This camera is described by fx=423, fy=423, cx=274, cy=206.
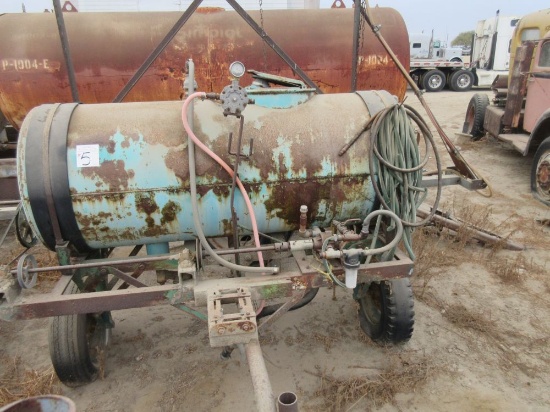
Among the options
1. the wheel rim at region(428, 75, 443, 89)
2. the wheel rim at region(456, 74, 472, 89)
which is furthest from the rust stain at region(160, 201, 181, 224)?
the wheel rim at region(456, 74, 472, 89)

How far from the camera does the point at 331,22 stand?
18.0ft

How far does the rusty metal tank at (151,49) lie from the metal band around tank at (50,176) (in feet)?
9.85

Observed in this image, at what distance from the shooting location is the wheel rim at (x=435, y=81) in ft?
60.4

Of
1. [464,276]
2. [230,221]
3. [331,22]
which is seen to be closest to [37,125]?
[230,221]

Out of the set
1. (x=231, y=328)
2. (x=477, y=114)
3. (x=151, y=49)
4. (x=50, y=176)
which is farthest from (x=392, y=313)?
(x=477, y=114)

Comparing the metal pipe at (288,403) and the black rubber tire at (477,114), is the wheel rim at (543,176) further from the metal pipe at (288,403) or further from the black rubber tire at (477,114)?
the metal pipe at (288,403)

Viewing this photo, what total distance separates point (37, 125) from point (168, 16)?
347 cm

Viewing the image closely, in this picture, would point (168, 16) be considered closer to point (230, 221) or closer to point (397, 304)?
point (230, 221)

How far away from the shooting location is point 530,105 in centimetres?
678

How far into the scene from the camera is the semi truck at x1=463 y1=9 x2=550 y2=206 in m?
5.93

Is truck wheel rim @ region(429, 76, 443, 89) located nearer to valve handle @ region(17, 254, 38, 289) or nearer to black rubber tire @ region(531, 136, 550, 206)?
black rubber tire @ region(531, 136, 550, 206)

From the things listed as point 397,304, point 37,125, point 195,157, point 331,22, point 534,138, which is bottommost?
point 397,304

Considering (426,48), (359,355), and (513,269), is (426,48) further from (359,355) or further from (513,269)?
(359,355)

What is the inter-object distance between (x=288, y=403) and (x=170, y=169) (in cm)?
147
